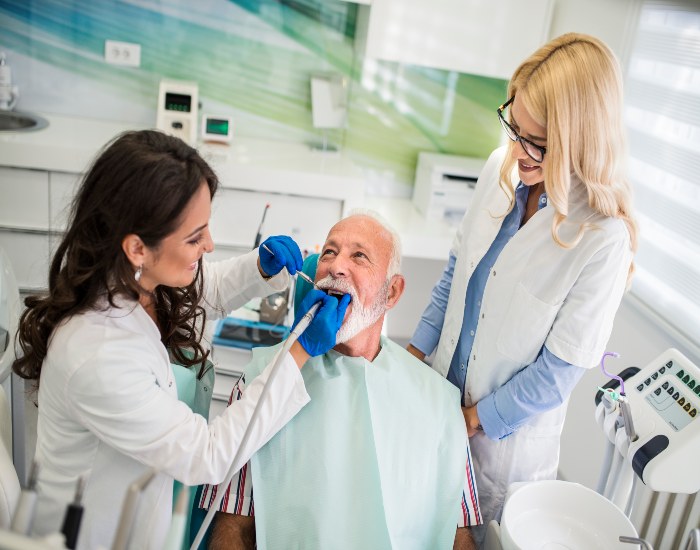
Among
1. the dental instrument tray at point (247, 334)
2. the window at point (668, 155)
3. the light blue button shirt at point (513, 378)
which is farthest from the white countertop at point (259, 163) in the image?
the light blue button shirt at point (513, 378)

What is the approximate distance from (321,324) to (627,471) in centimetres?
74

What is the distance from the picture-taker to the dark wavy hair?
1222 mm

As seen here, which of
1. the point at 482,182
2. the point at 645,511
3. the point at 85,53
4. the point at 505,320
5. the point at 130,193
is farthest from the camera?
the point at 85,53

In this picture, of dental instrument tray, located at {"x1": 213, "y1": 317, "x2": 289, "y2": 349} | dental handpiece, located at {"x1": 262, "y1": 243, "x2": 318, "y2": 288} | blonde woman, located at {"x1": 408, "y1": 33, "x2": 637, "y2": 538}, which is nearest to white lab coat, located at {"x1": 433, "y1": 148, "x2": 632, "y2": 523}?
blonde woman, located at {"x1": 408, "y1": 33, "x2": 637, "y2": 538}

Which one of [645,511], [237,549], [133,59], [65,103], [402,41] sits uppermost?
[402,41]

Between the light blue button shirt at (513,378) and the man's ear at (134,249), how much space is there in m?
0.85

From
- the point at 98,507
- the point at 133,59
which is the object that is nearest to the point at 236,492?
the point at 98,507

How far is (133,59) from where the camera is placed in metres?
3.14

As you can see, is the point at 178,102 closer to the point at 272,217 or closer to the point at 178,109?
the point at 178,109

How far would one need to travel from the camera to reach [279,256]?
5.38 feet

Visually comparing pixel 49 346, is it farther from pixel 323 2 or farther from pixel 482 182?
pixel 323 2

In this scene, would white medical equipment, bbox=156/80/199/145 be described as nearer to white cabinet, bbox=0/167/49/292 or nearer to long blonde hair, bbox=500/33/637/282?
white cabinet, bbox=0/167/49/292

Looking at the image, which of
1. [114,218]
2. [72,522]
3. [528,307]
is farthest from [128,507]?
[528,307]

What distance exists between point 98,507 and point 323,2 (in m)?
2.53
